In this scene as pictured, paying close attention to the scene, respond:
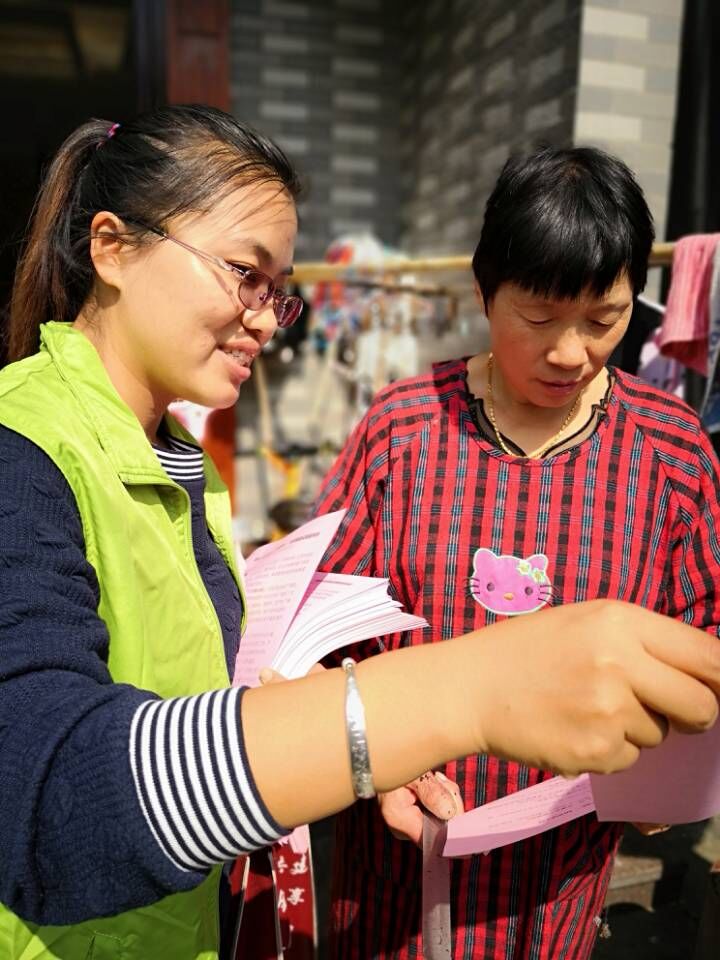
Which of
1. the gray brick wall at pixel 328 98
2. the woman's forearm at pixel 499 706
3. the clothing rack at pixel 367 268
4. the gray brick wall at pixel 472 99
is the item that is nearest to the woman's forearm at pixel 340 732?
the woman's forearm at pixel 499 706

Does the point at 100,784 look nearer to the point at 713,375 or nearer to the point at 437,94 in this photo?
the point at 713,375

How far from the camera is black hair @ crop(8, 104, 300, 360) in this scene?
0.93 metres

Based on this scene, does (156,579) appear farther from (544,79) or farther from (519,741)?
(544,79)

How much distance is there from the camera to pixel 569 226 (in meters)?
1.14

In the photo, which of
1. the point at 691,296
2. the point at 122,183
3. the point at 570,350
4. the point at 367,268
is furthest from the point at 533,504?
the point at 367,268

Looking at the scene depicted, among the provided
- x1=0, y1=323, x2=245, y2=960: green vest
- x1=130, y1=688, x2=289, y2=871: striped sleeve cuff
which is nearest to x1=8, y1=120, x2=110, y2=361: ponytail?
x1=0, y1=323, x2=245, y2=960: green vest

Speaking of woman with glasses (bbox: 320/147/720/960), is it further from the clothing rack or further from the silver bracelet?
the clothing rack

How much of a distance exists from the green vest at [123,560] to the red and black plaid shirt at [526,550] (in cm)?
46

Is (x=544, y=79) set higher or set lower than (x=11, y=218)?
higher

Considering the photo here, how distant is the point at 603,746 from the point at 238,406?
15.2 ft

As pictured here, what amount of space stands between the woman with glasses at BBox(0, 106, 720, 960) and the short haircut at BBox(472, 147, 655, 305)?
1.28 ft

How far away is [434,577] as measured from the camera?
49.9 inches

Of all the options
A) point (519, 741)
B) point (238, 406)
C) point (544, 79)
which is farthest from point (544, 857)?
point (238, 406)

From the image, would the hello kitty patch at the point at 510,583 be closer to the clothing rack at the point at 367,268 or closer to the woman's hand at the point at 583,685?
the woman's hand at the point at 583,685
